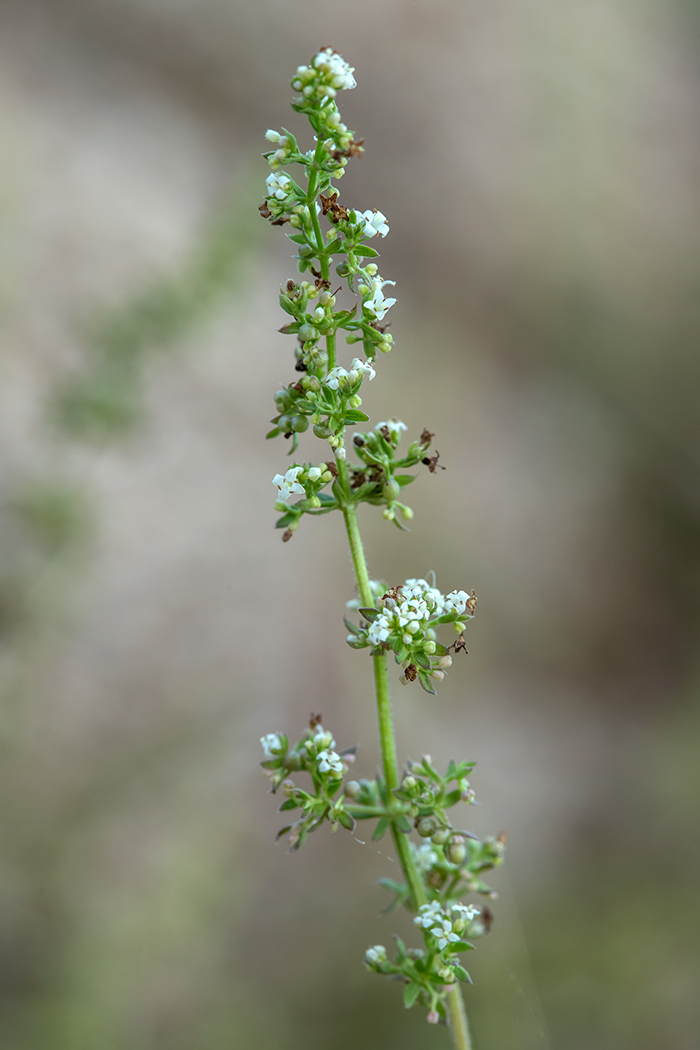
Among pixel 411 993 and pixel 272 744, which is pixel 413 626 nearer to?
pixel 272 744

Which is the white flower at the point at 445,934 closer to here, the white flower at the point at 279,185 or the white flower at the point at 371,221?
the white flower at the point at 371,221

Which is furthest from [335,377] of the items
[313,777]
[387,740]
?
[313,777]

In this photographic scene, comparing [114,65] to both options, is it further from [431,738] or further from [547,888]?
[547,888]

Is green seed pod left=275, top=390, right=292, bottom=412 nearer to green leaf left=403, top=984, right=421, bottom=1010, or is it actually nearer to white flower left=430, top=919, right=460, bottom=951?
white flower left=430, top=919, right=460, bottom=951

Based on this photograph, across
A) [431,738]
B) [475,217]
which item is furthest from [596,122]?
[431,738]

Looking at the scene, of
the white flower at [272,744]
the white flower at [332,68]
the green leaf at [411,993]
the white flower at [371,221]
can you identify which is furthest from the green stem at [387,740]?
the white flower at [332,68]
